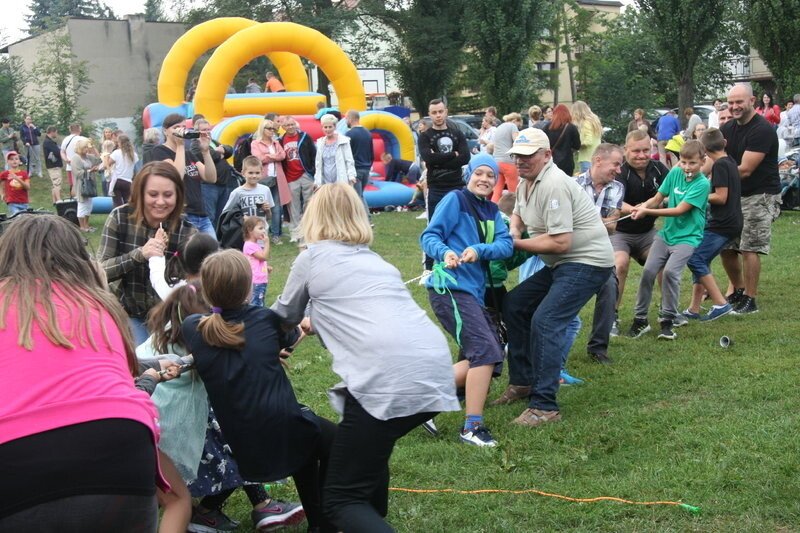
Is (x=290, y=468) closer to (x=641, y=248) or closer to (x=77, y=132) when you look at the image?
(x=641, y=248)

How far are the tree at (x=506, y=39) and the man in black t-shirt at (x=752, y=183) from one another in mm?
23228

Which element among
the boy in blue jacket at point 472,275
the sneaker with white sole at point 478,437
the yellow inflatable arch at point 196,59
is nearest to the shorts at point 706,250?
the boy in blue jacket at point 472,275

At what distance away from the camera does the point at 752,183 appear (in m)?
9.03

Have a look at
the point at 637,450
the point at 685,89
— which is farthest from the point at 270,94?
the point at 637,450

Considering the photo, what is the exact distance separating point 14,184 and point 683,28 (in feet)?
58.1

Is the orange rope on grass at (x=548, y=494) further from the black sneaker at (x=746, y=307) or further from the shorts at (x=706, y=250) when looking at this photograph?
the black sneaker at (x=746, y=307)

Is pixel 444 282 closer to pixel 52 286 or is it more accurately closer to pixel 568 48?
pixel 52 286

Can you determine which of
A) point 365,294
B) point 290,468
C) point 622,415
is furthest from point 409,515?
point 622,415

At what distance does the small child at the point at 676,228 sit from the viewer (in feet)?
26.1

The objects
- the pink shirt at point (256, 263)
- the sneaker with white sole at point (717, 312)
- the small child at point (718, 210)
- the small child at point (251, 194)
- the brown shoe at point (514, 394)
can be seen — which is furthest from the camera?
the small child at point (251, 194)

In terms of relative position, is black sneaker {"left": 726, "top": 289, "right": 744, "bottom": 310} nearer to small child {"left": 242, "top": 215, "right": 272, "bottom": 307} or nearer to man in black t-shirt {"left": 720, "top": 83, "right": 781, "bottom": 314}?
man in black t-shirt {"left": 720, "top": 83, "right": 781, "bottom": 314}

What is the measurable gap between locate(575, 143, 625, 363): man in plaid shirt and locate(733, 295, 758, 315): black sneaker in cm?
195

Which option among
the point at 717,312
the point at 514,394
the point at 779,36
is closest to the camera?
the point at 514,394

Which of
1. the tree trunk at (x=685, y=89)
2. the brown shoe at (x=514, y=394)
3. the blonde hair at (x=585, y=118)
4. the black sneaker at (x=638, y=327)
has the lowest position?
the brown shoe at (x=514, y=394)
